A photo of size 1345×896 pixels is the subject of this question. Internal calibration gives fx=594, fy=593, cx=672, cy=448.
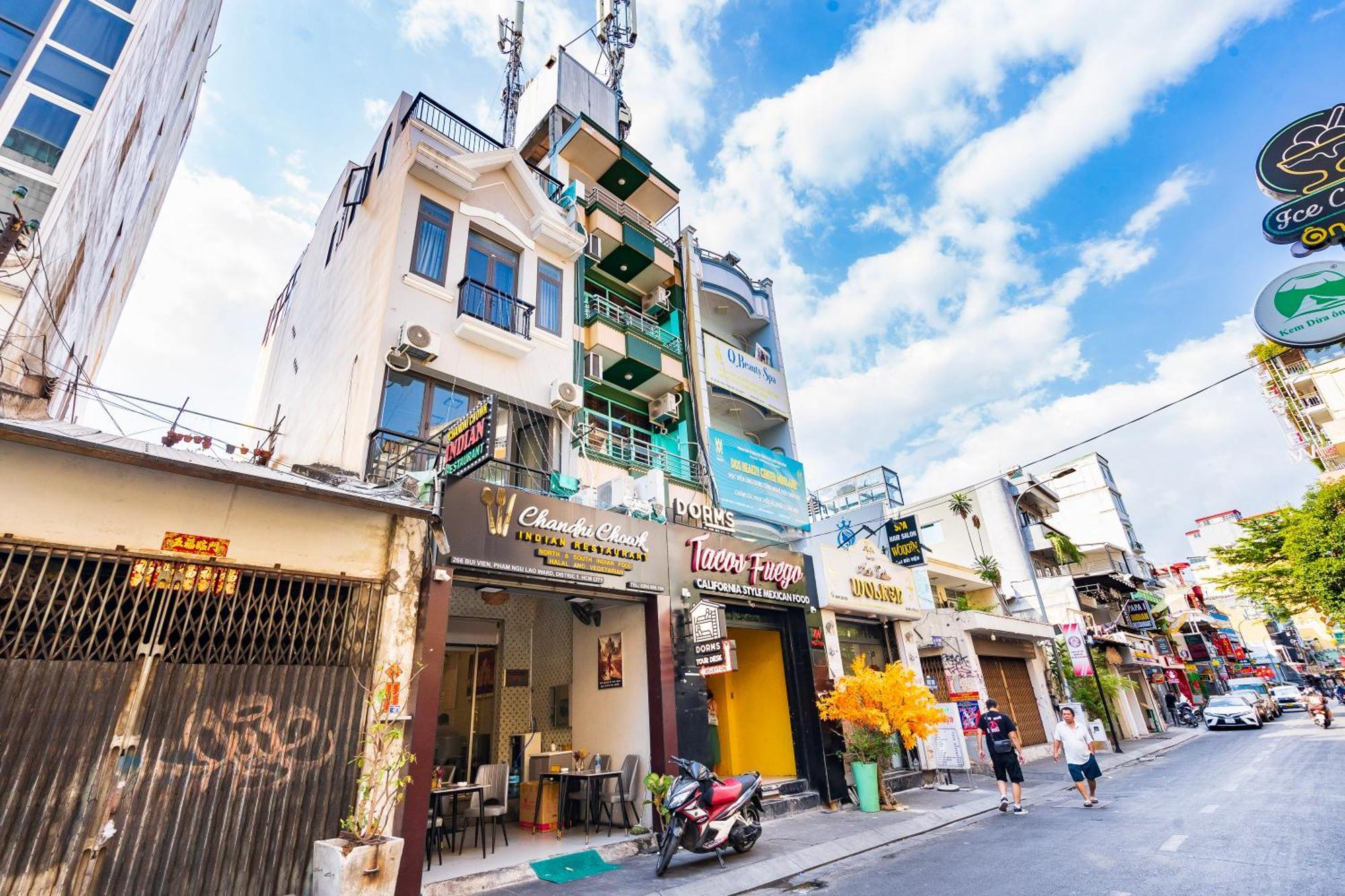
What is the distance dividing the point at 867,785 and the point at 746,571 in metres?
4.53

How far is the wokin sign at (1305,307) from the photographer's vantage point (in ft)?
21.4

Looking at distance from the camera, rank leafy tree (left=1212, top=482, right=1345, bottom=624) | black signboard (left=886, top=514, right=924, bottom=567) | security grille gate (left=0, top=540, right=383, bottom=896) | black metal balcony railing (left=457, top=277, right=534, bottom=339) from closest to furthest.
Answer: security grille gate (left=0, top=540, right=383, bottom=896), black metal balcony railing (left=457, top=277, right=534, bottom=339), black signboard (left=886, top=514, right=924, bottom=567), leafy tree (left=1212, top=482, right=1345, bottom=624)

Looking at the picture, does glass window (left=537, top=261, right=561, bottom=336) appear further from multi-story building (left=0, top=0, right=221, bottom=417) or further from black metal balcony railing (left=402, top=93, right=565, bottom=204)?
multi-story building (left=0, top=0, right=221, bottom=417)

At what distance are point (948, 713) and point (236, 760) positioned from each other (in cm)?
1379

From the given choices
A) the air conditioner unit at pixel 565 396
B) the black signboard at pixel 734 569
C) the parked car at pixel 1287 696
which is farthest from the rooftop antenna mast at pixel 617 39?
the parked car at pixel 1287 696

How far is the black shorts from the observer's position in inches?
417

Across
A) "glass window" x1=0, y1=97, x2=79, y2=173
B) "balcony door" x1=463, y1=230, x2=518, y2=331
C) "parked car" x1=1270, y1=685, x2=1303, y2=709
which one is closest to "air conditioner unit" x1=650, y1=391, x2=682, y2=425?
"balcony door" x1=463, y1=230, x2=518, y2=331

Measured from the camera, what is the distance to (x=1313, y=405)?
3450 centimetres

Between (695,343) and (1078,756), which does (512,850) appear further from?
(695,343)

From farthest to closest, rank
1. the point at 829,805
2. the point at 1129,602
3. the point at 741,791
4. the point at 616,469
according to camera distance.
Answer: the point at 1129,602
the point at 616,469
the point at 829,805
the point at 741,791

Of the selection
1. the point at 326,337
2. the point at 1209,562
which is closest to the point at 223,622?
the point at 326,337

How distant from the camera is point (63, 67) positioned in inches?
251

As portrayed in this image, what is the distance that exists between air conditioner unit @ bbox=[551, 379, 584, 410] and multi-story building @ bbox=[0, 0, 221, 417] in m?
6.77

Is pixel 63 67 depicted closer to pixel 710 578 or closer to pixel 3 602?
pixel 3 602
